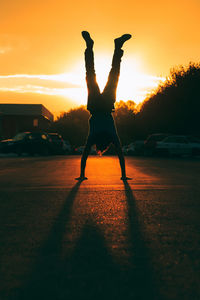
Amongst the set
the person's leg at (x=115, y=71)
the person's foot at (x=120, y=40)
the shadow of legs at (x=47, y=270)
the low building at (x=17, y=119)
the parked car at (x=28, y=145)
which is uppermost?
the low building at (x=17, y=119)

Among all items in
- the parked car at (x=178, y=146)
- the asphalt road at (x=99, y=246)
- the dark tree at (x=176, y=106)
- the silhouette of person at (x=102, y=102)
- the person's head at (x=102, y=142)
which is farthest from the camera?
the dark tree at (x=176, y=106)

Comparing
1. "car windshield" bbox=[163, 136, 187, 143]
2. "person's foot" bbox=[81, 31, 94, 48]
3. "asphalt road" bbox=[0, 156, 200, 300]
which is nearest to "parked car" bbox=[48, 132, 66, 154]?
"car windshield" bbox=[163, 136, 187, 143]

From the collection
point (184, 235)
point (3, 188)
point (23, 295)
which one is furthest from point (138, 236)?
point (3, 188)

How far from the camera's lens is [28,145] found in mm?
35250

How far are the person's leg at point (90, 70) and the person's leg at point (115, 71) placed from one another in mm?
256

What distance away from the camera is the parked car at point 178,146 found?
31688 millimetres

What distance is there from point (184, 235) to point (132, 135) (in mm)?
66829

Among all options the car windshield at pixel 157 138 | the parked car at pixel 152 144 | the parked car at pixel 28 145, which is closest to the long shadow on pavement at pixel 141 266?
the parked car at pixel 152 144

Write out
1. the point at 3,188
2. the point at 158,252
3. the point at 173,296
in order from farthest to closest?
Result: 1. the point at 3,188
2. the point at 158,252
3. the point at 173,296

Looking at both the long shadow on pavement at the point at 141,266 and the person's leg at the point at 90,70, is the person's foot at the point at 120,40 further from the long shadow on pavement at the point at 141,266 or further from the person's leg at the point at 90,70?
the long shadow on pavement at the point at 141,266

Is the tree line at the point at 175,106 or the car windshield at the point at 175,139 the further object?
the tree line at the point at 175,106

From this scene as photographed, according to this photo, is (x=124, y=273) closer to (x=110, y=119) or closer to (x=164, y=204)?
(x=164, y=204)

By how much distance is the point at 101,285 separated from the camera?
3586mm

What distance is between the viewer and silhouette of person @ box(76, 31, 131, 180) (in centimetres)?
1048
